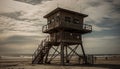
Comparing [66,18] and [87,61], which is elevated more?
[66,18]

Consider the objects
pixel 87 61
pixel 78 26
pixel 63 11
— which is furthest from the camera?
pixel 87 61

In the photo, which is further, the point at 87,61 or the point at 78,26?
the point at 87,61

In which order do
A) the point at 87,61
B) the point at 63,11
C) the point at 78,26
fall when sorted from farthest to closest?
the point at 87,61, the point at 78,26, the point at 63,11

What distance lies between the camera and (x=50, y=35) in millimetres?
25922

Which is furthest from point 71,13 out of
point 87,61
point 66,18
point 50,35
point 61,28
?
point 87,61

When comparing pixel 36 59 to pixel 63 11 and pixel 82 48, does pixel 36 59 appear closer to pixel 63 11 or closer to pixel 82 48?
pixel 82 48

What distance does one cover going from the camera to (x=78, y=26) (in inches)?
923

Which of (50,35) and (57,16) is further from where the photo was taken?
(50,35)

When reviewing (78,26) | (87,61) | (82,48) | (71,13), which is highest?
(71,13)

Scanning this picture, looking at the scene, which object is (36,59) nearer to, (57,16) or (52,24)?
(52,24)

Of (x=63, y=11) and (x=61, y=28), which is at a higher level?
(x=63, y=11)

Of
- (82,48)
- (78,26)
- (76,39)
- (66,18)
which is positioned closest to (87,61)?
(82,48)

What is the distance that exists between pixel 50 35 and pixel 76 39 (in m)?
4.42

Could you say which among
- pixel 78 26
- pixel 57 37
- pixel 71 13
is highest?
pixel 71 13
